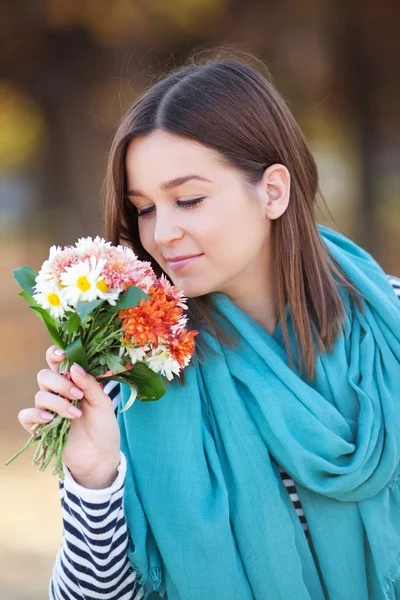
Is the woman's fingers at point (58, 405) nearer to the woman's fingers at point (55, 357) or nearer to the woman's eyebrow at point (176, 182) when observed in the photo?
the woman's fingers at point (55, 357)

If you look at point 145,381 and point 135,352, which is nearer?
point 135,352

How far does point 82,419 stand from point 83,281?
320mm

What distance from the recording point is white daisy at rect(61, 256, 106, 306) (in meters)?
1.50

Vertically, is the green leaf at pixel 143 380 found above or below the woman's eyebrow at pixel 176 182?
below

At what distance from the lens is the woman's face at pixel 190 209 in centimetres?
187

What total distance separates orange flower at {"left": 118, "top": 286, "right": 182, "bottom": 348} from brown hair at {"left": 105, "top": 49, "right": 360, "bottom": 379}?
49 cm

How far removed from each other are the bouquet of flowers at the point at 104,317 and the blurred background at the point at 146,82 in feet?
16.2

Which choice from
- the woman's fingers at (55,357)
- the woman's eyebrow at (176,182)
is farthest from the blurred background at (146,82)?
the woman's fingers at (55,357)

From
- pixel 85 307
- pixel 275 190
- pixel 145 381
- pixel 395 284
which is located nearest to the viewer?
pixel 85 307

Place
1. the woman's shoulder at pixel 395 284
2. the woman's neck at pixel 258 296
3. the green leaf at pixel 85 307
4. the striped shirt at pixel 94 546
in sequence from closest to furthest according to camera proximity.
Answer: the green leaf at pixel 85 307, the striped shirt at pixel 94 546, the woman's neck at pixel 258 296, the woman's shoulder at pixel 395 284

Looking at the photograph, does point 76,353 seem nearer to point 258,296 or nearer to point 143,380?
point 143,380

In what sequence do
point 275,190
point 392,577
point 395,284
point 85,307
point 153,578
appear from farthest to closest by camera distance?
point 395,284 < point 275,190 < point 392,577 < point 153,578 < point 85,307

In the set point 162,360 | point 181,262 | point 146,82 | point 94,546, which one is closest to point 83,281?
point 162,360

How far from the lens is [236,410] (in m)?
1.99
